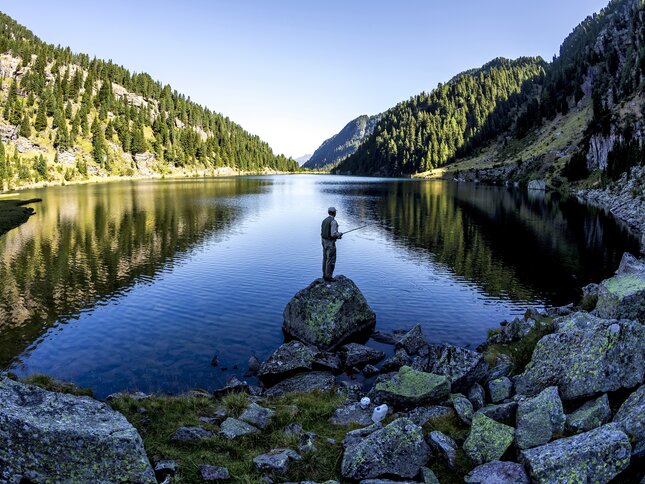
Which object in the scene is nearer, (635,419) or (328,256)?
(635,419)

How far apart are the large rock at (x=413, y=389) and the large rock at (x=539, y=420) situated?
2813 mm

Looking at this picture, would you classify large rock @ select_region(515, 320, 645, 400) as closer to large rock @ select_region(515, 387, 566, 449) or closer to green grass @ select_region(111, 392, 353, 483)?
large rock @ select_region(515, 387, 566, 449)

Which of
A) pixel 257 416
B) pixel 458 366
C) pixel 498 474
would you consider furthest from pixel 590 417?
pixel 257 416

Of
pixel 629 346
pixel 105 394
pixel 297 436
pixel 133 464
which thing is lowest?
pixel 105 394

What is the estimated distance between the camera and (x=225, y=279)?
38.6 meters

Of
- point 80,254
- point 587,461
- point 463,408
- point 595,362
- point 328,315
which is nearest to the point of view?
point 587,461

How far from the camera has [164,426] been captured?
13.7m

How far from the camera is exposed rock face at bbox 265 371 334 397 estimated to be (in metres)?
19.1

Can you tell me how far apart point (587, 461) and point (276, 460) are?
720 centimetres

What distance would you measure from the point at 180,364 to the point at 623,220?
232 ft

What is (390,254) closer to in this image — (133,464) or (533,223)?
(533,223)

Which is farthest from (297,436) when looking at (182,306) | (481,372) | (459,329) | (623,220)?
(623,220)

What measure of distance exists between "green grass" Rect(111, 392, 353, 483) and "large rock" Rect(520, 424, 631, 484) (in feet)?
16.2

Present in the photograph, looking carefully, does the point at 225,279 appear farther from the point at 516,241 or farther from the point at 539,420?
the point at 516,241
